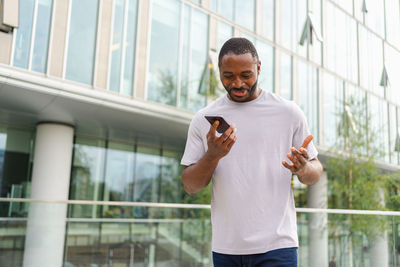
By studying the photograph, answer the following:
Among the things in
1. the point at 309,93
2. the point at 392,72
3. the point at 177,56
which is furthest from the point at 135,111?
the point at 392,72

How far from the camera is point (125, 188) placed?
14.5 metres

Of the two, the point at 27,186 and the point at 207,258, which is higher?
the point at 27,186

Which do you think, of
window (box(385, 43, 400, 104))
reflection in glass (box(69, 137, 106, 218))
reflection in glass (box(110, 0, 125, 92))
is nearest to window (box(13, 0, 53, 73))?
reflection in glass (box(110, 0, 125, 92))

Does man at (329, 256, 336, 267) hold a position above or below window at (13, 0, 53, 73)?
below

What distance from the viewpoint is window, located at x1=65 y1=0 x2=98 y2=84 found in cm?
971

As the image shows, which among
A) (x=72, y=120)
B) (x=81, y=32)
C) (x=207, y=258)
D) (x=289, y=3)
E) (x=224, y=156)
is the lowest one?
(x=207, y=258)

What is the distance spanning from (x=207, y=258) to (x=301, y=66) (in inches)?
512

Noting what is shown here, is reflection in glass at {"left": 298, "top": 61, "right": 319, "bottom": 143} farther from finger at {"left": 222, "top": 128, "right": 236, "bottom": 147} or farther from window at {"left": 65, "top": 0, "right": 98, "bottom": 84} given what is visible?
finger at {"left": 222, "top": 128, "right": 236, "bottom": 147}

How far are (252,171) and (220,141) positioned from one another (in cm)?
20

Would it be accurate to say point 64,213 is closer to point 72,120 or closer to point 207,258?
point 207,258

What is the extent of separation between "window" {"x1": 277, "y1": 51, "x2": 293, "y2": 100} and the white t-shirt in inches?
566

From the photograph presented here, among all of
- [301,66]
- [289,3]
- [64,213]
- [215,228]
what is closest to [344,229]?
[64,213]

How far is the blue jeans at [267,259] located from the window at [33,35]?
852cm

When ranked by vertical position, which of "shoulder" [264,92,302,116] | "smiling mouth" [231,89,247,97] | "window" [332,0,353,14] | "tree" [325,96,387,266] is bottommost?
"shoulder" [264,92,302,116]
